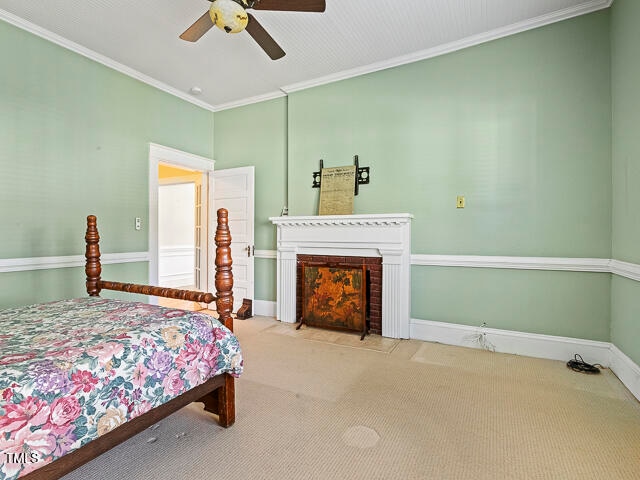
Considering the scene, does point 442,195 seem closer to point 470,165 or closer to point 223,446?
point 470,165

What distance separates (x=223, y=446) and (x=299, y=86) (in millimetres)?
3922

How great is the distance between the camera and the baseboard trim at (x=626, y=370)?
90.7 inches

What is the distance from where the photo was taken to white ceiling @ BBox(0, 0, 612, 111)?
284cm

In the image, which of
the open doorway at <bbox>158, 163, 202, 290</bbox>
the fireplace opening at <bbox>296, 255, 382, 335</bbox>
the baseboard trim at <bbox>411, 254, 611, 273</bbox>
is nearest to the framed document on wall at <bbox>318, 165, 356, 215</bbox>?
the fireplace opening at <bbox>296, 255, 382, 335</bbox>

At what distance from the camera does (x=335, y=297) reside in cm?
382

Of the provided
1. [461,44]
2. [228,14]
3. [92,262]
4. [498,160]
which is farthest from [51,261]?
[461,44]

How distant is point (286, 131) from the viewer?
451cm

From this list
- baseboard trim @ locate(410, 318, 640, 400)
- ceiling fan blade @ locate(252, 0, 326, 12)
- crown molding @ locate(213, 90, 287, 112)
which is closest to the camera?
ceiling fan blade @ locate(252, 0, 326, 12)

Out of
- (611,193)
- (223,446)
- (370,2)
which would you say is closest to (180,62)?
(370,2)

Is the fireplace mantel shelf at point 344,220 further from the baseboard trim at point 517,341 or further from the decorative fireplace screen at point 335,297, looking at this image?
the baseboard trim at point 517,341

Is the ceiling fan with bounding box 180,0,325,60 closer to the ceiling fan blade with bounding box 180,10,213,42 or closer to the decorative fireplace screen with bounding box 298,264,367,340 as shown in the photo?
the ceiling fan blade with bounding box 180,10,213,42

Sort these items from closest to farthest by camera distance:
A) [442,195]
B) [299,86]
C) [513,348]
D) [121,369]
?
[121,369] → [513,348] → [442,195] → [299,86]

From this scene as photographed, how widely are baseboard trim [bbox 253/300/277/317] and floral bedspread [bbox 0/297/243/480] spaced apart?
2.54 metres

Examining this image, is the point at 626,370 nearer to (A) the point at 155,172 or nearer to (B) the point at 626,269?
(B) the point at 626,269
